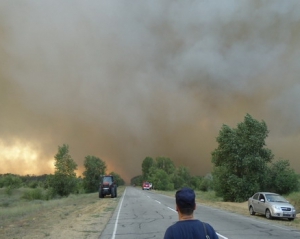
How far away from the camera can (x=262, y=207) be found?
82.7 ft

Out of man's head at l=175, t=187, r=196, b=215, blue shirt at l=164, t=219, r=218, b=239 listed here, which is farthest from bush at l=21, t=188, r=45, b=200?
blue shirt at l=164, t=219, r=218, b=239

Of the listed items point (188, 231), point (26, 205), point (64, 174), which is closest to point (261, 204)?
point (188, 231)

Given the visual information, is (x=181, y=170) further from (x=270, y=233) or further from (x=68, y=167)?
(x=270, y=233)

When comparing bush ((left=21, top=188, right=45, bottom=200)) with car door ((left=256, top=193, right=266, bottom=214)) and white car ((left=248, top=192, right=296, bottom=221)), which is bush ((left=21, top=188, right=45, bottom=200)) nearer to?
white car ((left=248, top=192, right=296, bottom=221))

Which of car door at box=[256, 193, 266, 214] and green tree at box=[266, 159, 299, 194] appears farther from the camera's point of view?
green tree at box=[266, 159, 299, 194]

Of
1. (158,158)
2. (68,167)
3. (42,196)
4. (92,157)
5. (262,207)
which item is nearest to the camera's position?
(262,207)

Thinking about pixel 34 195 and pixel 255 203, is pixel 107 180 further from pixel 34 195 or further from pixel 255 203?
pixel 34 195

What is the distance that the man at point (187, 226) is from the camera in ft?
11.8

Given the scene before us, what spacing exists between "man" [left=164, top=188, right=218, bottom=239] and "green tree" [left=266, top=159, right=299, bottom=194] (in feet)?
154

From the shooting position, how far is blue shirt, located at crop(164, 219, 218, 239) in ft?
11.7

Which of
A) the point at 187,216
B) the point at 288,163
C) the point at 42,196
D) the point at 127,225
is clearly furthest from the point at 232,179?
the point at 42,196

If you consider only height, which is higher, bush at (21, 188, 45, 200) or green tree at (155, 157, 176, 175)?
green tree at (155, 157, 176, 175)

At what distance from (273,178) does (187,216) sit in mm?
47793

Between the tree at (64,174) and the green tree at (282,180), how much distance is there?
57514mm
